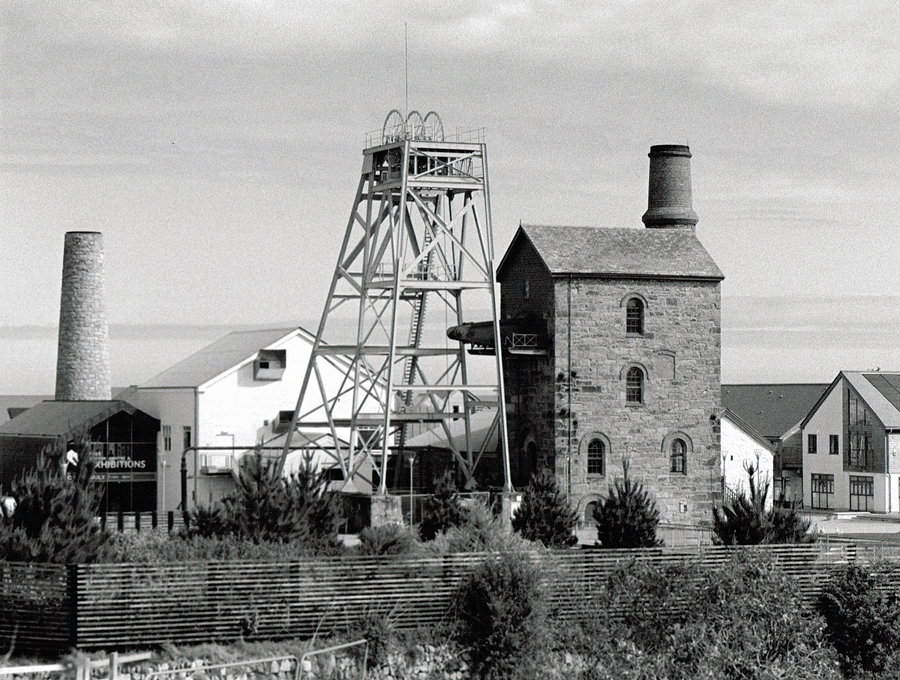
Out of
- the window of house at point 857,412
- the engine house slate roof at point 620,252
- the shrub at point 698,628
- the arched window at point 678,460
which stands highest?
the engine house slate roof at point 620,252

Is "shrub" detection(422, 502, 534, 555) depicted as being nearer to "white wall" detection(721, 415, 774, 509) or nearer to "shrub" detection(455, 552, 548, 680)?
"shrub" detection(455, 552, 548, 680)

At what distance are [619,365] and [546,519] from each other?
12.1 meters

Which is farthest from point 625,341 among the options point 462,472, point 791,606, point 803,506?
point 803,506

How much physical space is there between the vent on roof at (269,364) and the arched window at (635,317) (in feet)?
48.8

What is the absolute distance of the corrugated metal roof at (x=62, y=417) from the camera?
57.8 meters

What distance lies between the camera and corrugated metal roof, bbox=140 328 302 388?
5709cm

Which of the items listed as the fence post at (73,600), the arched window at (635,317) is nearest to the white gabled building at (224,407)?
the arched window at (635,317)

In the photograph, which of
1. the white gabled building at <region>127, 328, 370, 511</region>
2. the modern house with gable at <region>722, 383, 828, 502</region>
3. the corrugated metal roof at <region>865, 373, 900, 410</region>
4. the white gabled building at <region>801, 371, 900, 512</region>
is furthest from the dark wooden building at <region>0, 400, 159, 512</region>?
the corrugated metal roof at <region>865, 373, 900, 410</region>

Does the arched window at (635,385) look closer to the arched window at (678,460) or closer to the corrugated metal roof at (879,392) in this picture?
the arched window at (678,460)

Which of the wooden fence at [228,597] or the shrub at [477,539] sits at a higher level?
the shrub at [477,539]

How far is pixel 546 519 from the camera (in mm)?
37250

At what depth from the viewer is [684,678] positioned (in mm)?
29734

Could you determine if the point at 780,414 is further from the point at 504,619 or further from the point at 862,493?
the point at 504,619

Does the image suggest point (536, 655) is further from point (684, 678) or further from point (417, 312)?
point (417, 312)
